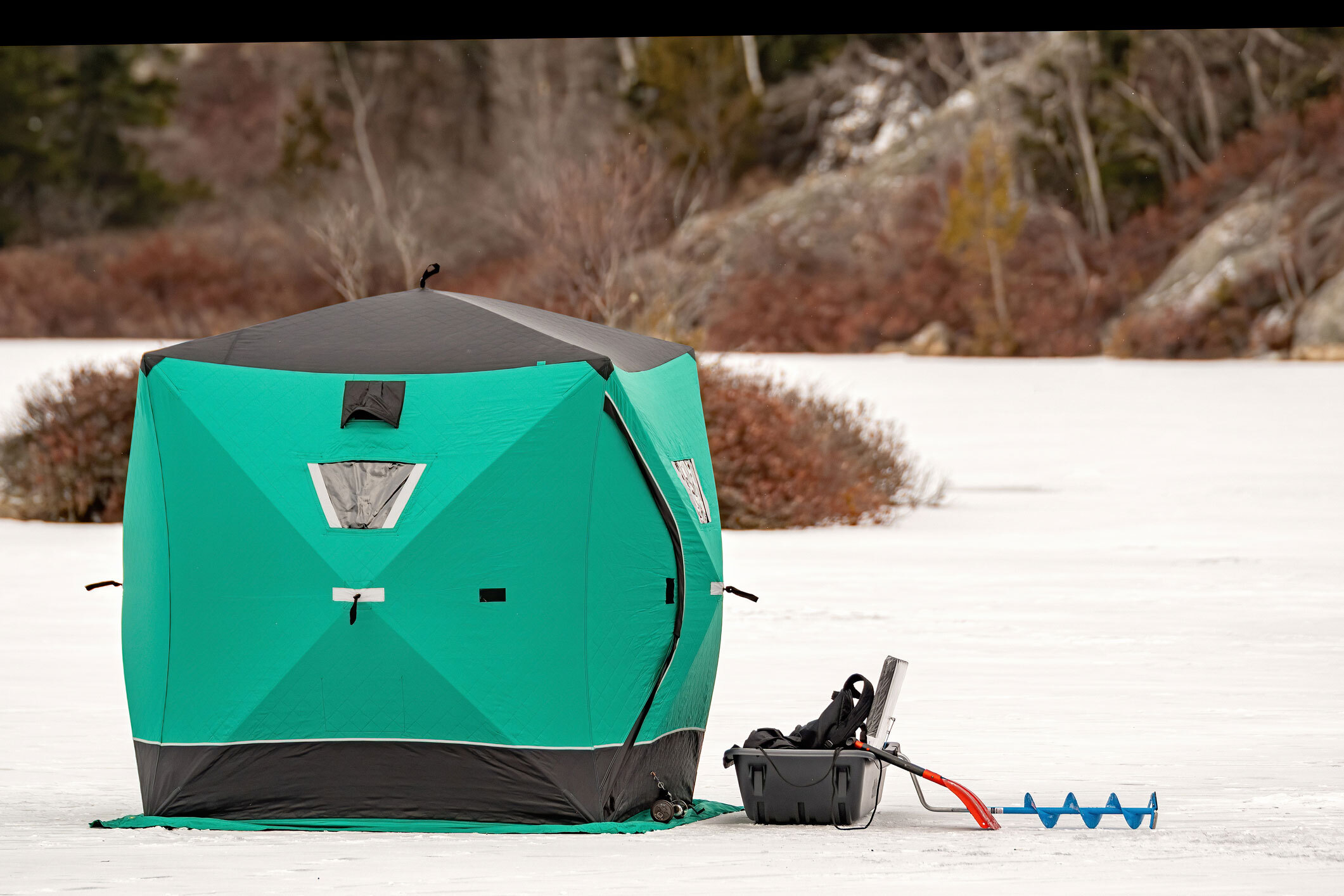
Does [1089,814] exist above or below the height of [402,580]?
below

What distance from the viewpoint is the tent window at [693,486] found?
22.6 ft

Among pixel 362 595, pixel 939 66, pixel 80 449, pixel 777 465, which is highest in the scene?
pixel 939 66

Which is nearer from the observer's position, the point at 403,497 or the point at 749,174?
the point at 403,497

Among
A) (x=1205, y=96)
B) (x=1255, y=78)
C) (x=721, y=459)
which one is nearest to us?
(x=721, y=459)

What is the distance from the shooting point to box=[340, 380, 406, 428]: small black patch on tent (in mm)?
6332

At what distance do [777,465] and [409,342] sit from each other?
40.1 ft

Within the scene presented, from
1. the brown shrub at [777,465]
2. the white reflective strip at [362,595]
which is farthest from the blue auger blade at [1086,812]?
the brown shrub at [777,465]

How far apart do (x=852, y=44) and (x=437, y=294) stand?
65.4 meters

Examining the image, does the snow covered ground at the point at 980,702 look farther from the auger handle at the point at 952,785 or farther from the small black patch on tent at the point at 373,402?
the small black patch on tent at the point at 373,402

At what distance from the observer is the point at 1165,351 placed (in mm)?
46562

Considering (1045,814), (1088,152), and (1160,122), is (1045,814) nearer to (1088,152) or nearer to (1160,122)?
(1088,152)

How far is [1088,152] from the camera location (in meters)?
57.5

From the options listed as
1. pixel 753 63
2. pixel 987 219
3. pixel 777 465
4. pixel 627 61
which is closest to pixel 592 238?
pixel 777 465

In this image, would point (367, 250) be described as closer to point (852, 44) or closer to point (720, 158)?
point (720, 158)
